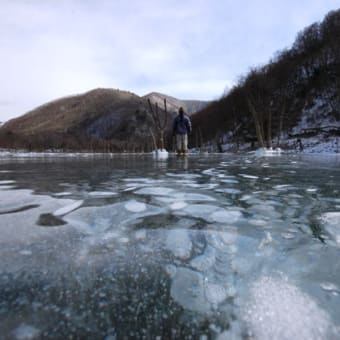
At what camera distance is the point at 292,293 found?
70 cm

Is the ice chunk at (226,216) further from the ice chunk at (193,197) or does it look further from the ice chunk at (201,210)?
the ice chunk at (193,197)

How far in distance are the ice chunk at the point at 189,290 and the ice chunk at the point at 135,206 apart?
73cm

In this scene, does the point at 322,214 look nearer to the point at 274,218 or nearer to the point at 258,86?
the point at 274,218

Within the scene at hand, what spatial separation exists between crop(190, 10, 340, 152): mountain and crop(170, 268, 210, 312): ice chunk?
1119 inches

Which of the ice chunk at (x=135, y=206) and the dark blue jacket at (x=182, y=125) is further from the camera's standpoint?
the dark blue jacket at (x=182, y=125)

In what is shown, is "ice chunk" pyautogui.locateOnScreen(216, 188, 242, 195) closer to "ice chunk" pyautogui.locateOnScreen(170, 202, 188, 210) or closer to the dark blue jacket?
"ice chunk" pyautogui.locateOnScreen(170, 202, 188, 210)

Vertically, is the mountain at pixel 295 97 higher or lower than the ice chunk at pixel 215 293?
higher

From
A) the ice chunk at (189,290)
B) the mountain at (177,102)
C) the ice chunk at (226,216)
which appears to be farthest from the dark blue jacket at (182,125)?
the mountain at (177,102)

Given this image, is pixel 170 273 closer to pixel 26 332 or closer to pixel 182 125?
pixel 26 332

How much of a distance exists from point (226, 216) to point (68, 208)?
99 cm

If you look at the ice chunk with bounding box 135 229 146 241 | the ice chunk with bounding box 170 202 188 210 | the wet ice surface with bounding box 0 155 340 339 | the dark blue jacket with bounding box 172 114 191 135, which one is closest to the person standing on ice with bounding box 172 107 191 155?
the dark blue jacket with bounding box 172 114 191 135

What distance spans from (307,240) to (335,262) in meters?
0.17

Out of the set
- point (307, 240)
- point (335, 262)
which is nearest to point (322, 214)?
point (307, 240)

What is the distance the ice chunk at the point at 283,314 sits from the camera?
1.87ft
